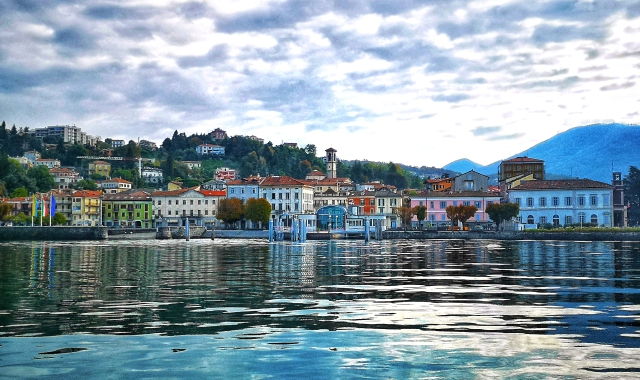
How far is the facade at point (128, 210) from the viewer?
119 metres

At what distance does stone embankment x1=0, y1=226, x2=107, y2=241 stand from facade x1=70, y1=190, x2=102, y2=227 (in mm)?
35225

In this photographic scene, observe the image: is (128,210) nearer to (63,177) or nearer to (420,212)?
(420,212)

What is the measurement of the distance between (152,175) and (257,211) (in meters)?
92.0

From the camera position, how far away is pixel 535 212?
93.2m

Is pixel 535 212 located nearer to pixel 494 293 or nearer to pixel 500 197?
pixel 500 197

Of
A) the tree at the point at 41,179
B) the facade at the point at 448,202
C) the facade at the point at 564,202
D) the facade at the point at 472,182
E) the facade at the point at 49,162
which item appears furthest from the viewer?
the facade at the point at 49,162

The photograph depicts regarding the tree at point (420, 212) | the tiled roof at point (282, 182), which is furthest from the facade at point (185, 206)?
the tree at point (420, 212)

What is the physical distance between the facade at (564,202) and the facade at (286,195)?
32435 millimetres

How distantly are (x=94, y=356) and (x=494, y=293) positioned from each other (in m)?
11.0

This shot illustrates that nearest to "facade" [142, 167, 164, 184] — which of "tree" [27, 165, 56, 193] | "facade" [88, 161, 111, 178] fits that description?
"facade" [88, 161, 111, 178]

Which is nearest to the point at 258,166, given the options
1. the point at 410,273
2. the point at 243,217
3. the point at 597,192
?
the point at 243,217

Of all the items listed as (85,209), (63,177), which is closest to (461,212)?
(85,209)

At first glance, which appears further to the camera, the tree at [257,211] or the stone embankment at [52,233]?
the tree at [257,211]

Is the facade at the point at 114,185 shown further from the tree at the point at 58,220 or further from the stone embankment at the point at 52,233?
the stone embankment at the point at 52,233
